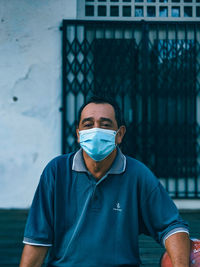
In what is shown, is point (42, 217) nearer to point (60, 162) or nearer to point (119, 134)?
point (60, 162)

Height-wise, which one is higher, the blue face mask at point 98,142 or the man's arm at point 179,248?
the blue face mask at point 98,142

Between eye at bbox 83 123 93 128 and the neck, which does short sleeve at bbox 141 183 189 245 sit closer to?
the neck

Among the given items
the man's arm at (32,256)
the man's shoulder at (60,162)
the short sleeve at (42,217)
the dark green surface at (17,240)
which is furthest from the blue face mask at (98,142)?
the dark green surface at (17,240)

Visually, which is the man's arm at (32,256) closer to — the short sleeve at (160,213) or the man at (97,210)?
the man at (97,210)

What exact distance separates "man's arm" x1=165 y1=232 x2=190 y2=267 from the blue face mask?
1.86ft

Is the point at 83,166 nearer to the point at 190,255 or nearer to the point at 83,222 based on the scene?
the point at 83,222

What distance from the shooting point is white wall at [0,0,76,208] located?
689cm

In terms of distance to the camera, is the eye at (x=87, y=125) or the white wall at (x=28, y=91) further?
the white wall at (x=28, y=91)

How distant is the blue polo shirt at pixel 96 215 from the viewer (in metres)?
2.09

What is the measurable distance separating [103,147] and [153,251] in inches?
102

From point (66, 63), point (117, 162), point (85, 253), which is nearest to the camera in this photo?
point (85, 253)

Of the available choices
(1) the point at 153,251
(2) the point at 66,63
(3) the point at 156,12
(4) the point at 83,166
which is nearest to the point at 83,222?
(4) the point at 83,166

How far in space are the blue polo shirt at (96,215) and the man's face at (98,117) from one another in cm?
22

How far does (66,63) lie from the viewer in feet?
22.6
